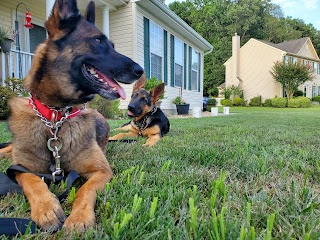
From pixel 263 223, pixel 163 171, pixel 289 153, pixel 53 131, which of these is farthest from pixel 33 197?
pixel 289 153

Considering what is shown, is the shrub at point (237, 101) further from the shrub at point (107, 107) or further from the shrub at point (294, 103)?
the shrub at point (107, 107)

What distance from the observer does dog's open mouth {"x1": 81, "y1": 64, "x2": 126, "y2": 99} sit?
6.14ft

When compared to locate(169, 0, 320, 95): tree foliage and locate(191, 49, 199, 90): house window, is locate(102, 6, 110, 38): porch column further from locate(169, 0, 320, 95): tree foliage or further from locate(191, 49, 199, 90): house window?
locate(169, 0, 320, 95): tree foliage

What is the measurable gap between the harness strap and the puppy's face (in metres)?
2.67

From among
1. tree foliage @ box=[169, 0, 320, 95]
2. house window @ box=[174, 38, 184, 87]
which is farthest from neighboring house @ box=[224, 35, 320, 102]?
house window @ box=[174, 38, 184, 87]

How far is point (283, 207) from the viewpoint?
1.27 m

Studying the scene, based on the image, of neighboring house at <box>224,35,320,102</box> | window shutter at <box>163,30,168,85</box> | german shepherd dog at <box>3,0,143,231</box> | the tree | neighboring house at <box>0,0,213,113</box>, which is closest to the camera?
german shepherd dog at <box>3,0,143,231</box>

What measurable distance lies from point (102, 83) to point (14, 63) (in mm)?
7121

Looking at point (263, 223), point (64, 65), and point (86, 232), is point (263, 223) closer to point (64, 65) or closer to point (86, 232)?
point (86, 232)

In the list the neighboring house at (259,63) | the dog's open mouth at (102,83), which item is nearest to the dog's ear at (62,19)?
the dog's open mouth at (102,83)

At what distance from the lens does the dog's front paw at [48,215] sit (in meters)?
1.08

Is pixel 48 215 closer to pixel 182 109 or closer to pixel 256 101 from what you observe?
pixel 182 109

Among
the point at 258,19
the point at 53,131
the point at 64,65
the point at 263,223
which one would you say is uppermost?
the point at 258,19

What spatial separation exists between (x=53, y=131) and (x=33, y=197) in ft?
1.96
